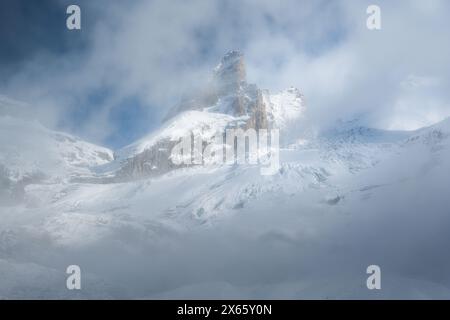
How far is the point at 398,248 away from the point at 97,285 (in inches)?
2785

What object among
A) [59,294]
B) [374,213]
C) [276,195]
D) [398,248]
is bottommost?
[59,294]

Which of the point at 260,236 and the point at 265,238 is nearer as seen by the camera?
the point at 265,238

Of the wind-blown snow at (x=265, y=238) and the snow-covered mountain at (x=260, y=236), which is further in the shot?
the snow-covered mountain at (x=260, y=236)

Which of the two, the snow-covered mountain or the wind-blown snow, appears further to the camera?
the snow-covered mountain

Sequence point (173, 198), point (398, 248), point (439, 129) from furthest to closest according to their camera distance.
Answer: point (173, 198), point (439, 129), point (398, 248)

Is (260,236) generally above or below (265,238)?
above
